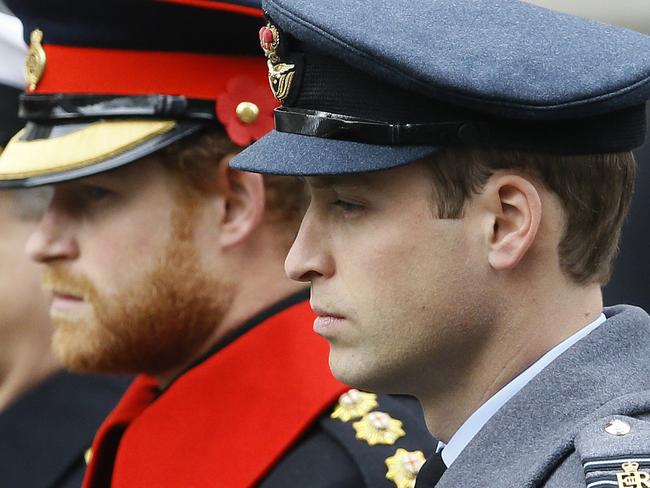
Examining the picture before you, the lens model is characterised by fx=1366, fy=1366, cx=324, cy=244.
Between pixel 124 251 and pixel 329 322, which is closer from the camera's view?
pixel 329 322

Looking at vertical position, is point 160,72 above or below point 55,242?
above

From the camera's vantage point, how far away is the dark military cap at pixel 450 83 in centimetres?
210

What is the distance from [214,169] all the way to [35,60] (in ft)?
1.80

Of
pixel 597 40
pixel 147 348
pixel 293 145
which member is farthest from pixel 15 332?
pixel 597 40

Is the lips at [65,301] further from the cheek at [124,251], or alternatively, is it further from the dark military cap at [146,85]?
the dark military cap at [146,85]

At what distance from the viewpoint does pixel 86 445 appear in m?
3.90

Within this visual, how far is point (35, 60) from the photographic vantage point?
3.35 metres

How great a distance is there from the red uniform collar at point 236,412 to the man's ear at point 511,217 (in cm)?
92

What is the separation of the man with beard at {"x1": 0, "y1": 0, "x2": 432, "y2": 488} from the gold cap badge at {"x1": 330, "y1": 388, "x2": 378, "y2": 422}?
0.08m

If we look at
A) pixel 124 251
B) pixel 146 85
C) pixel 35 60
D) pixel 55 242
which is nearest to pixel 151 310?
pixel 124 251

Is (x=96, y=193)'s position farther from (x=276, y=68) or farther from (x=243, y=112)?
(x=276, y=68)

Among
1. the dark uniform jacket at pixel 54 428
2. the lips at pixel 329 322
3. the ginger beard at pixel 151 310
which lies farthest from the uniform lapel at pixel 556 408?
the dark uniform jacket at pixel 54 428

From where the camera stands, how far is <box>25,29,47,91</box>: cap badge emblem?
3326 mm

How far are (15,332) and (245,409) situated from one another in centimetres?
148
